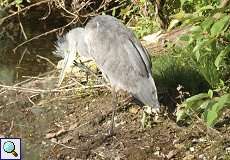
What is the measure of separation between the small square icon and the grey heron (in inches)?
30.7

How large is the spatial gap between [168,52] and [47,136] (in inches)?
58.7

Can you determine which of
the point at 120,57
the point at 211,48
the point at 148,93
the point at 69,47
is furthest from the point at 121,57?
the point at 211,48

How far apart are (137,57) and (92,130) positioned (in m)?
0.62

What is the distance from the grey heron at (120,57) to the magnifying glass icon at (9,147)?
2.67 ft

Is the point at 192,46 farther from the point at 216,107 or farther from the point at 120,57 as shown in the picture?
the point at 216,107

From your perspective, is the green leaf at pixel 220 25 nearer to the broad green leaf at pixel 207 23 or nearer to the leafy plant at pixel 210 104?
the broad green leaf at pixel 207 23

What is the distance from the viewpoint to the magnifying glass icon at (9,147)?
3604 millimetres

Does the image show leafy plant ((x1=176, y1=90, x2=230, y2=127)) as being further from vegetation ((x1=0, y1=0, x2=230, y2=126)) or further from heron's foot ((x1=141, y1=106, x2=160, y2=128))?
heron's foot ((x1=141, y1=106, x2=160, y2=128))

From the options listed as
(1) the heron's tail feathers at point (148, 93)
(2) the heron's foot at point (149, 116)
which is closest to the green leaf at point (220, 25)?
(1) the heron's tail feathers at point (148, 93)

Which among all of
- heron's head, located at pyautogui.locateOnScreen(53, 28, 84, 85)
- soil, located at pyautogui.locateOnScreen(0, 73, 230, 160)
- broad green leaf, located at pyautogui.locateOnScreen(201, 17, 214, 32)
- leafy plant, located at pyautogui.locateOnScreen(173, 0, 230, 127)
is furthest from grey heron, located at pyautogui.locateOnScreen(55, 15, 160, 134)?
broad green leaf, located at pyautogui.locateOnScreen(201, 17, 214, 32)

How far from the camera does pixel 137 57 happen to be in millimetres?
3926

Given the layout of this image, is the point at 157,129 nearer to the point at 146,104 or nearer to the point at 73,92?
the point at 146,104

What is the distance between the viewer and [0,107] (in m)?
4.70

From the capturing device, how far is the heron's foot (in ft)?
13.0
